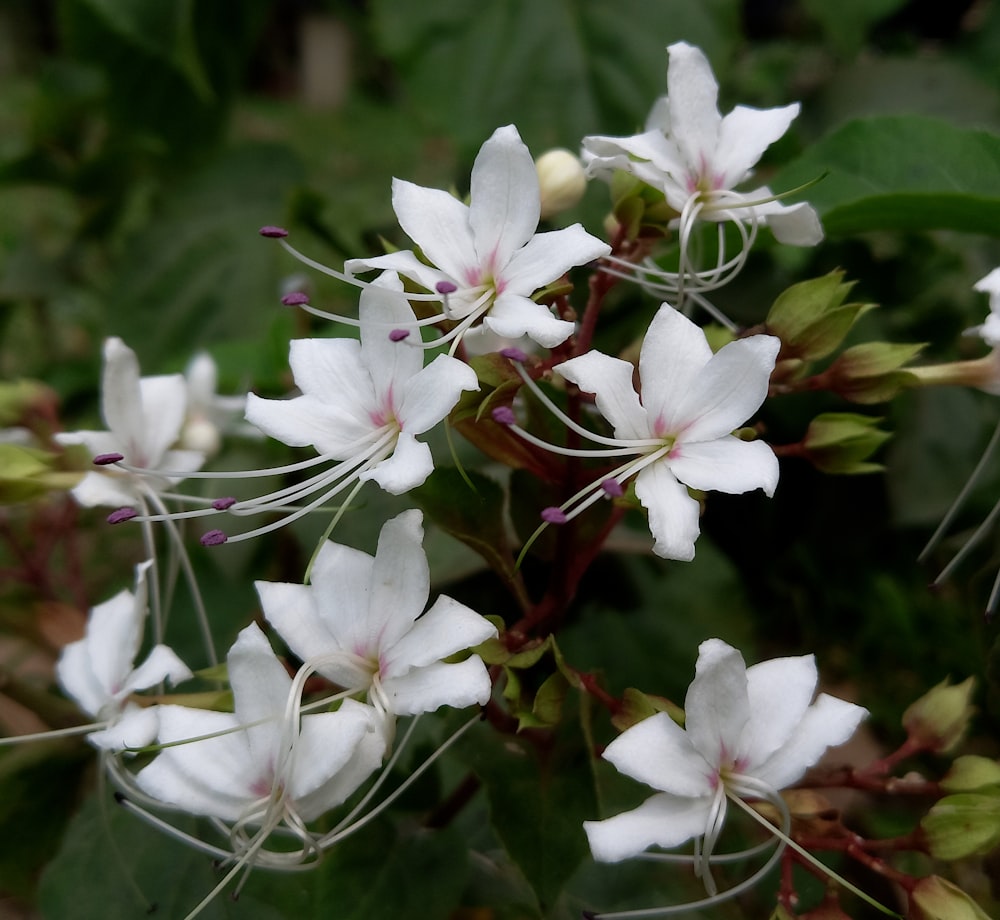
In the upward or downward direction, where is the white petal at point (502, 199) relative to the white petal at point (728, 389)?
upward

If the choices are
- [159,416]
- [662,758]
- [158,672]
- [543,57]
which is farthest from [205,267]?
[662,758]

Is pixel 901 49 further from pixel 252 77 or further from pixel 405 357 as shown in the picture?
pixel 252 77

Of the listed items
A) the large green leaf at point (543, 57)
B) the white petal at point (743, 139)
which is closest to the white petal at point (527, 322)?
the white petal at point (743, 139)

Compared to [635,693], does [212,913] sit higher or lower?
lower

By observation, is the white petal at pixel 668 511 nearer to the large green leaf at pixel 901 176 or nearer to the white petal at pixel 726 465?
the white petal at pixel 726 465

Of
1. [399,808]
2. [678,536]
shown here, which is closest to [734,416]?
[678,536]

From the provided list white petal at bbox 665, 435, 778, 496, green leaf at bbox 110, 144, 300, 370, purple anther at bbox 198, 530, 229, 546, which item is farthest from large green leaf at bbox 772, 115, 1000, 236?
green leaf at bbox 110, 144, 300, 370

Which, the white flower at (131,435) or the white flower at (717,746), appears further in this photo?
the white flower at (131,435)
